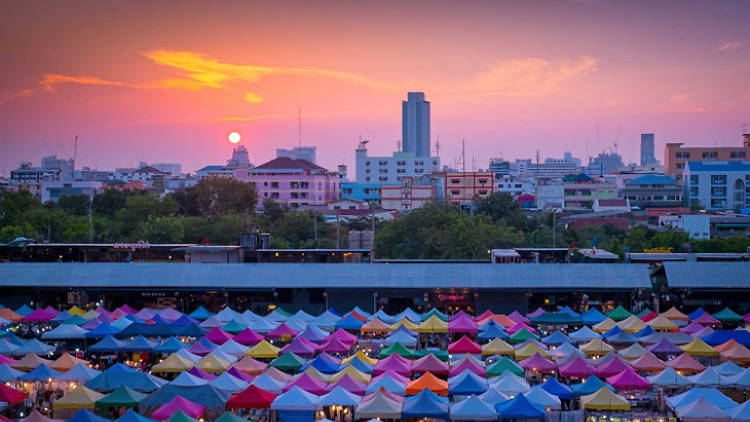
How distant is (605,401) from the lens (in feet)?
39.3

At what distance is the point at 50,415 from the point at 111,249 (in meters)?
11.9

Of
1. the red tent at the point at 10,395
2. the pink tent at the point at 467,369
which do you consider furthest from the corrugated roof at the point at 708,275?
the red tent at the point at 10,395

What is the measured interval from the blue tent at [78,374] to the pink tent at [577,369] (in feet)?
23.2

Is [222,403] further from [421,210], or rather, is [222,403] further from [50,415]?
[421,210]

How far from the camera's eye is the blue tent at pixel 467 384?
503 inches

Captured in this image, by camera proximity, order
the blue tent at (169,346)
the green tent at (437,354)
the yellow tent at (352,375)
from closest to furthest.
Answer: the yellow tent at (352,375) < the green tent at (437,354) < the blue tent at (169,346)

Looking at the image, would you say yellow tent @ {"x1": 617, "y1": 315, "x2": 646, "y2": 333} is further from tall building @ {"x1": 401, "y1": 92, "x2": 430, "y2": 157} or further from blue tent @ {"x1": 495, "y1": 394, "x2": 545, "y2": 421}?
tall building @ {"x1": 401, "y1": 92, "x2": 430, "y2": 157}

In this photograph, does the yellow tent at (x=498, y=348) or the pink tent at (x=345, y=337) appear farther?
the pink tent at (x=345, y=337)

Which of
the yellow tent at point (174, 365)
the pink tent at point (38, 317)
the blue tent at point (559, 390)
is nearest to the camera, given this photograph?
the blue tent at point (559, 390)

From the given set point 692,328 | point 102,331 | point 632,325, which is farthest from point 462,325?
point 102,331

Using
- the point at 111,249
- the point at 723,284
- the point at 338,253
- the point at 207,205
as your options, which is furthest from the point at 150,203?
the point at 723,284

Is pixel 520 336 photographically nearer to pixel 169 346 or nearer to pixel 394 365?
pixel 394 365

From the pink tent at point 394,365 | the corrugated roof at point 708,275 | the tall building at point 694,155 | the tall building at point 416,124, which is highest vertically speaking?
the tall building at point 416,124

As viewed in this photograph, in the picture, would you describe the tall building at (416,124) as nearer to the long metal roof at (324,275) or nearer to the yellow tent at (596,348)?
the long metal roof at (324,275)
